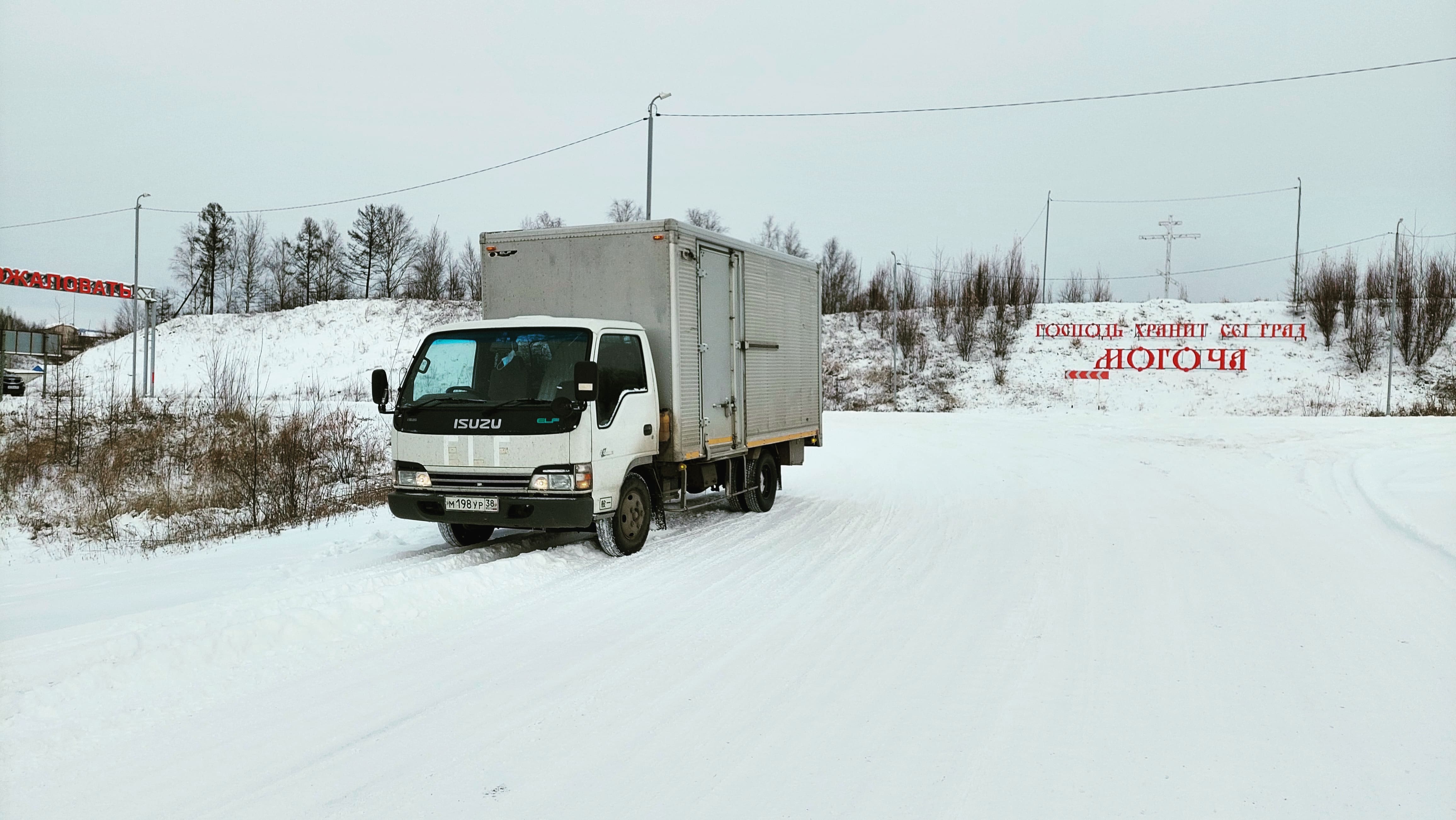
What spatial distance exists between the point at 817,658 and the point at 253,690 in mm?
3121

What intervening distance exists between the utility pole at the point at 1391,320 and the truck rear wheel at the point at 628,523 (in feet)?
107


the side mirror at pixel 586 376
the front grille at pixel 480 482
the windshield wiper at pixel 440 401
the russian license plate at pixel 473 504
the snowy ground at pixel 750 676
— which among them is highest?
the side mirror at pixel 586 376

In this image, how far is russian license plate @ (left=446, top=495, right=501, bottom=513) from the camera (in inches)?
330

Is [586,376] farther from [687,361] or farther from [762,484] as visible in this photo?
[762,484]

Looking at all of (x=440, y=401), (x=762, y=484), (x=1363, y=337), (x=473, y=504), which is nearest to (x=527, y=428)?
(x=473, y=504)

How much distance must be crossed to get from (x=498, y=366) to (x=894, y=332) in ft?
130

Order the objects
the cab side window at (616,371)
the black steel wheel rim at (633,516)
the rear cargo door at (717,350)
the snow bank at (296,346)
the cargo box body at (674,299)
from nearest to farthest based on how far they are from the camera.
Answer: the cab side window at (616,371) < the black steel wheel rim at (633,516) < the cargo box body at (674,299) < the rear cargo door at (717,350) < the snow bank at (296,346)

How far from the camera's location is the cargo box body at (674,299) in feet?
31.6

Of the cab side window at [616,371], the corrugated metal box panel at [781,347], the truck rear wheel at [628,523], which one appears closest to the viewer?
the cab side window at [616,371]

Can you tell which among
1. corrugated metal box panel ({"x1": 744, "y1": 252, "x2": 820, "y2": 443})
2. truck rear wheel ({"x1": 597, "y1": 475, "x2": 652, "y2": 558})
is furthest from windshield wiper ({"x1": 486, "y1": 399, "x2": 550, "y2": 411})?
corrugated metal box panel ({"x1": 744, "y1": 252, "x2": 820, "y2": 443})

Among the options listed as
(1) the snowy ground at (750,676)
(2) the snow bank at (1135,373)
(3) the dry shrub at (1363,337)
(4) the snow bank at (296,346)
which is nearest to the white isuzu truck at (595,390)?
(1) the snowy ground at (750,676)

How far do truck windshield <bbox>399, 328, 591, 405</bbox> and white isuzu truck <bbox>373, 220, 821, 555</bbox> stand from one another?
0.6 inches

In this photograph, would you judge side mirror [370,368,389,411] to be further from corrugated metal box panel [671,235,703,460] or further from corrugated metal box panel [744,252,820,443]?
corrugated metal box panel [744,252,820,443]

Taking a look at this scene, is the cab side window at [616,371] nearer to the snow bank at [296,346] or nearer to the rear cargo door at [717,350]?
the rear cargo door at [717,350]
